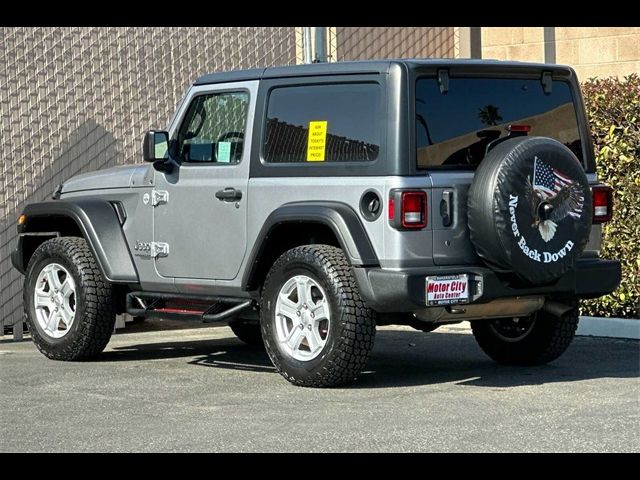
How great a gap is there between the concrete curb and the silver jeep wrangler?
1.65 meters

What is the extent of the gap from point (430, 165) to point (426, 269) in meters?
0.61

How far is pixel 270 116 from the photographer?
353 inches

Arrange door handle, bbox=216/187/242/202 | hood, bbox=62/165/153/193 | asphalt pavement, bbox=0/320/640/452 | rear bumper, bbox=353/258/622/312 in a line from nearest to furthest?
asphalt pavement, bbox=0/320/640/452 → rear bumper, bbox=353/258/622/312 → door handle, bbox=216/187/242/202 → hood, bbox=62/165/153/193

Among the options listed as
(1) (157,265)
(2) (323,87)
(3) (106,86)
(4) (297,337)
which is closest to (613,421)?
(4) (297,337)

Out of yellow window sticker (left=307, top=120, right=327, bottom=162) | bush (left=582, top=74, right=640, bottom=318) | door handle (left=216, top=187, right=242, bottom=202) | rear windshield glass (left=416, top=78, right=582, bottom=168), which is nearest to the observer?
rear windshield glass (left=416, top=78, right=582, bottom=168)

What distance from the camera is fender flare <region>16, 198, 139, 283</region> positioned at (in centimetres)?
984

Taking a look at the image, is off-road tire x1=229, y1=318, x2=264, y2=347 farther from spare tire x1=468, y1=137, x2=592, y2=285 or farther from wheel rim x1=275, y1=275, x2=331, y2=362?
spare tire x1=468, y1=137, x2=592, y2=285

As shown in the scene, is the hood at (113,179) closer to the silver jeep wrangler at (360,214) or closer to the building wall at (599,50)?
the silver jeep wrangler at (360,214)

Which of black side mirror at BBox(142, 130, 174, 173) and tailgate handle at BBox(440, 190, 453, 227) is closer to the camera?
tailgate handle at BBox(440, 190, 453, 227)

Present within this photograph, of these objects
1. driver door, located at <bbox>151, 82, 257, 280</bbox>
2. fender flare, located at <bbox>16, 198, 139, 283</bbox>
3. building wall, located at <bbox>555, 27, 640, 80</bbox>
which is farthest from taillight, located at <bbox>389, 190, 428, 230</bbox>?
building wall, located at <bbox>555, 27, 640, 80</bbox>

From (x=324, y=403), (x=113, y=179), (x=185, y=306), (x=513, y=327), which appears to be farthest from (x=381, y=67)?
(x=113, y=179)

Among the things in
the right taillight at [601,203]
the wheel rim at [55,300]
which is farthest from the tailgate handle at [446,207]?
the wheel rim at [55,300]

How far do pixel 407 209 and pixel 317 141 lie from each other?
863 millimetres
